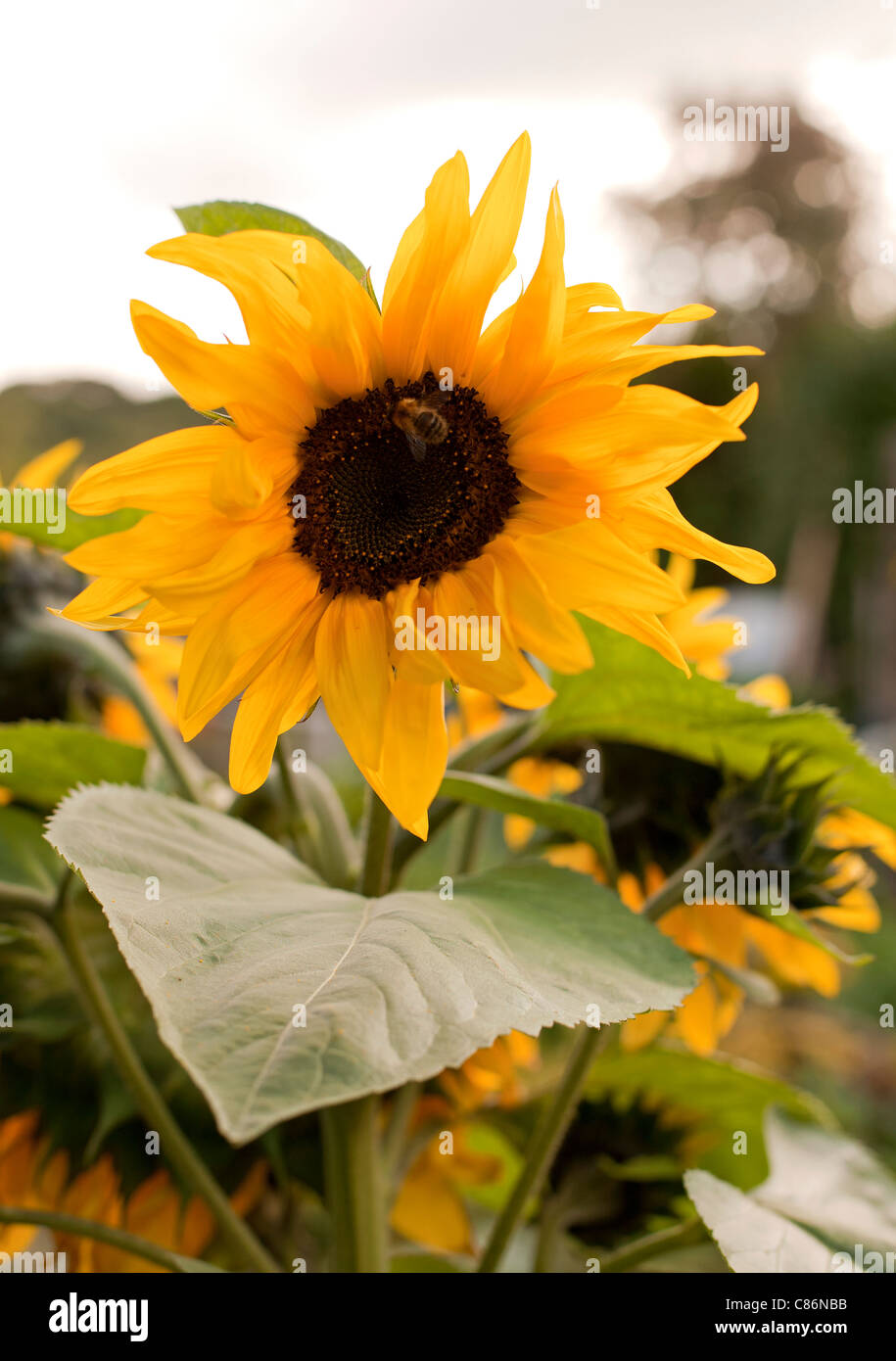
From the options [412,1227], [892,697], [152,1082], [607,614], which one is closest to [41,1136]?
[152,1082]

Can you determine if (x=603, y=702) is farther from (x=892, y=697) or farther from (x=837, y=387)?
(x=837, y=387)

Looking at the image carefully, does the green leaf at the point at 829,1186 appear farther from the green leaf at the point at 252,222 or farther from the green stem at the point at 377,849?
the green leaf at the point at 252,222

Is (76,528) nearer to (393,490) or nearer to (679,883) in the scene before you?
(393,490)

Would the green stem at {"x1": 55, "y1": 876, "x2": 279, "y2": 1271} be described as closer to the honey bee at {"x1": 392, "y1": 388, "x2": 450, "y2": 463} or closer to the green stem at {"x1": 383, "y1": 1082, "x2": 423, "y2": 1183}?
the green stem at {"x1": 383, "y1": 1082, "x2": 423, "y2": 1183}

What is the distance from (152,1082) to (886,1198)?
0.27 metres

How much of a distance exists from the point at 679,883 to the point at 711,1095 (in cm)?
16

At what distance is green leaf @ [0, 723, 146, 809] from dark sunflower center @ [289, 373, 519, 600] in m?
0.11

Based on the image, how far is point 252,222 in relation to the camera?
12.4 inches

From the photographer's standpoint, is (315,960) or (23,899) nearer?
(315,960)

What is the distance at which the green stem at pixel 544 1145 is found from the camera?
35cm
